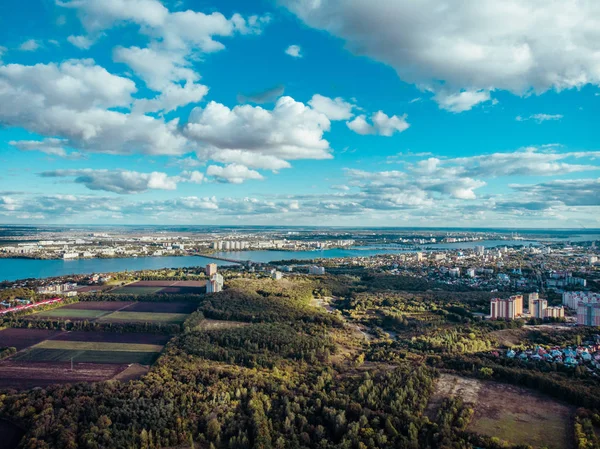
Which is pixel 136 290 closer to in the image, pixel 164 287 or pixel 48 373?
pixel 164 287

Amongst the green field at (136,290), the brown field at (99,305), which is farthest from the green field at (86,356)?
the green field at (136,290)

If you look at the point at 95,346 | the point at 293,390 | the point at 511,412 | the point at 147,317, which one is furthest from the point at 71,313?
the point at 511,412

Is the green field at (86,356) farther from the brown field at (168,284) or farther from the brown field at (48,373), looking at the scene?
the brown field at (168,284)

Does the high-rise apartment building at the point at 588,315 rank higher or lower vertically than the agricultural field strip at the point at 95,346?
higher

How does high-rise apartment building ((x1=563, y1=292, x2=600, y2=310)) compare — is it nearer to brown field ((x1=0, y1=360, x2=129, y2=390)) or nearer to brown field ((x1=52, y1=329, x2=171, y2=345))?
brown field ((x1=52, y1=329, x2=171, y2=345))

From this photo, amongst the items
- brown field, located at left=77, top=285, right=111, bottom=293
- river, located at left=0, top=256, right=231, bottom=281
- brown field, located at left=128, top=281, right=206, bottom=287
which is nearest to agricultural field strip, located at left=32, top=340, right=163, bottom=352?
brown field, located at left=77, top=285, right=111, bottom=293

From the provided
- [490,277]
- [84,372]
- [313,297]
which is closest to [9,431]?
[84,372]

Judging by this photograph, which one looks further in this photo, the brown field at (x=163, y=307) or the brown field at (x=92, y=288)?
the brown field at (x=92, y=288)
